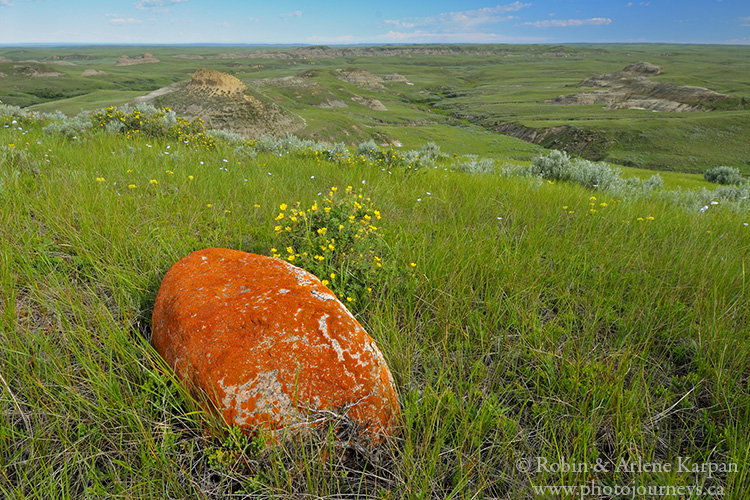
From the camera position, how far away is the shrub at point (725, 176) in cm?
1758

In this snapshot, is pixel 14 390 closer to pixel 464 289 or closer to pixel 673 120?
pixel 464 289

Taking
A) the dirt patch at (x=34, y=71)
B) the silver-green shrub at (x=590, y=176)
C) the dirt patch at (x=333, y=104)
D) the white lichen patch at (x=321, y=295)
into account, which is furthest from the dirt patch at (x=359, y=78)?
the white lichen patch at (x=321, y=295)

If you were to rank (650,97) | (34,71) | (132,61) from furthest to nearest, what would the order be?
(132,61), (34,71), (650,97)

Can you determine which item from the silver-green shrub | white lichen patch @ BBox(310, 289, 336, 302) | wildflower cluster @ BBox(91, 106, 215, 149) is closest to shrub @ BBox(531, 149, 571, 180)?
the silver-green shrub

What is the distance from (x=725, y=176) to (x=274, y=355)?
78.5 ft

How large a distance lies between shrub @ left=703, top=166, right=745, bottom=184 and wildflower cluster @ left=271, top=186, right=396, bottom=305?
21870 millimetres

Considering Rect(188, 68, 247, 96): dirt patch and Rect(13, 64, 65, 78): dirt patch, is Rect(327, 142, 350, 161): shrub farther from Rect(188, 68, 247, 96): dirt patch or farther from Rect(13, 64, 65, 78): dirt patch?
Rect(13, 64, 65, 78): dirt patch

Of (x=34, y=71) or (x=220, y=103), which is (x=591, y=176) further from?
(x=34, y=71)

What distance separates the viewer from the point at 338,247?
122 inches

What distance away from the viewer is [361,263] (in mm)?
2949

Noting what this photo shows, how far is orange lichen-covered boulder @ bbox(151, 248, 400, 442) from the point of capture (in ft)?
5.78

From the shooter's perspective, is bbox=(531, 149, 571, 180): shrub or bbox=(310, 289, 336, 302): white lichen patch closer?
bbox=(310, 289, 336, 302): white lichen patch

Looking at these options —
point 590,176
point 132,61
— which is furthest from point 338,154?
point 132,61

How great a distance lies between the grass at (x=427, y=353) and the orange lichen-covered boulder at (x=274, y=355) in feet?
0.39
